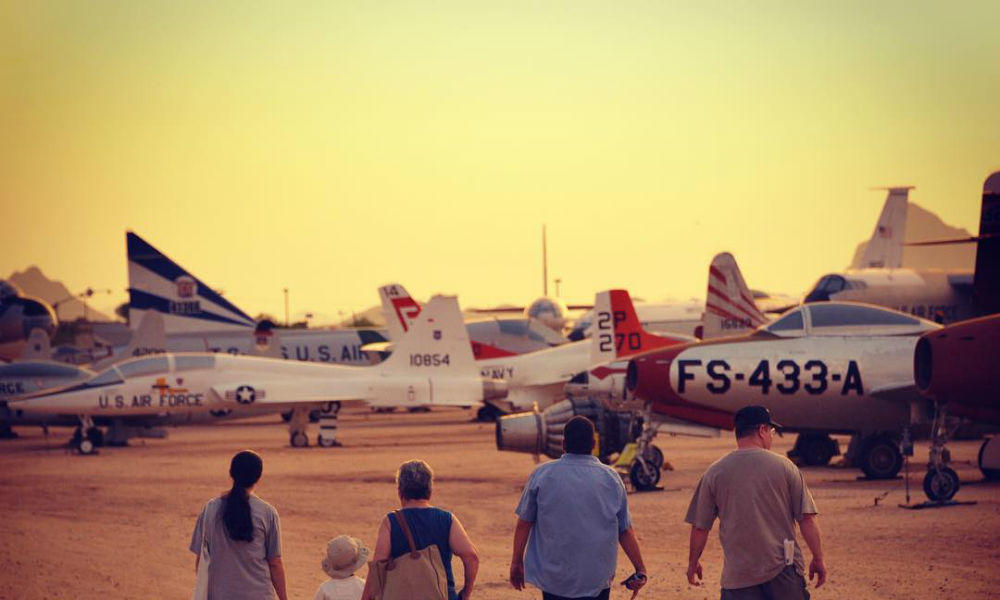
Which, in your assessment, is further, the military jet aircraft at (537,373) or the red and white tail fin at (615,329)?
the military jet aircraft at (537,373)

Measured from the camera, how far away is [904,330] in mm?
18594

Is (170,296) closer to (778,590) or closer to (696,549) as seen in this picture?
(696,549)

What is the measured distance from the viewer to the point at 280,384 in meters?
29.0

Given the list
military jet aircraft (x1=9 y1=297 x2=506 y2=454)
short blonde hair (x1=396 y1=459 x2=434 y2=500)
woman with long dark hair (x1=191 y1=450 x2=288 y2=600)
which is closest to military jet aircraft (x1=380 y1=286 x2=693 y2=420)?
military jet aircraft (x1=9 y1=297 x2=506 y2=454)

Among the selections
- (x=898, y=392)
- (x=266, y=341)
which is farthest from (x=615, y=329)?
(x=266, y=341)

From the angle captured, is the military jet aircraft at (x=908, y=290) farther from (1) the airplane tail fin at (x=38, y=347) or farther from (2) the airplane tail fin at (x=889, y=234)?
(1) the airplane tail fin at (x=38, y=347)

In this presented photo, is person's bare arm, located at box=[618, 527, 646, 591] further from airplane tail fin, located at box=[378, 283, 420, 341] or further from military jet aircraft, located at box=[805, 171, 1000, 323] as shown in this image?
airplane tail fin, located at box=[378, 283, 420, 341]

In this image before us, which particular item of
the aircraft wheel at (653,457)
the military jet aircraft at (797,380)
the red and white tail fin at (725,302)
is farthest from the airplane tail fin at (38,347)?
the military jet aircraft at (797,380)

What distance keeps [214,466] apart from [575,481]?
59.1 feet

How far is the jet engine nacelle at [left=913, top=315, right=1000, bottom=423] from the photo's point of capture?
13.8 m

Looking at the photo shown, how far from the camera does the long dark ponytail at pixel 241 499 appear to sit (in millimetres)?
6555

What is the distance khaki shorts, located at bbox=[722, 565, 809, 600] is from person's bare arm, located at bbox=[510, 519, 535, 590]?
1179mm

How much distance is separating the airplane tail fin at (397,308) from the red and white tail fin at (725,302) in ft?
42.5

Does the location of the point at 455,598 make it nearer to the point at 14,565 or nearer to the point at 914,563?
the point at 914,563
